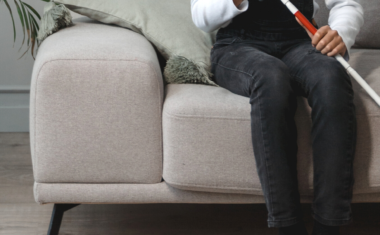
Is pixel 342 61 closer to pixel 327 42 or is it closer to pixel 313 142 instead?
pixel 327 42

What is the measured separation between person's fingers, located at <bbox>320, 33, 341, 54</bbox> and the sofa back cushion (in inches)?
23.6

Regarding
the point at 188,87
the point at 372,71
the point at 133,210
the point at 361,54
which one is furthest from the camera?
the point at 361,54

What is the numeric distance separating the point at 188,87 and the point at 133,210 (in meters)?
0.49

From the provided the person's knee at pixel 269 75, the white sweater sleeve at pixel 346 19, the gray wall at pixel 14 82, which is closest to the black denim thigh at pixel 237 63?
the person's knee at pixel 269 75

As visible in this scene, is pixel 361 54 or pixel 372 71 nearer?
pixel 372 71

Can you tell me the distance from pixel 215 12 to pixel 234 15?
0.05 metres

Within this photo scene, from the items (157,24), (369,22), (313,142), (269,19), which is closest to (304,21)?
(269,19)

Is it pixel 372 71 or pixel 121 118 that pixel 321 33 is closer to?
pixel 372 71

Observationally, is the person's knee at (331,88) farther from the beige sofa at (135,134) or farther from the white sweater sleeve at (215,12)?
the white sweater sleeve at (215,12)

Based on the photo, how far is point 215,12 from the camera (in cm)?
103

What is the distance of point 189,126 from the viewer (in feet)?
2.81

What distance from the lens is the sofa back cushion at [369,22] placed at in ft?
4.78

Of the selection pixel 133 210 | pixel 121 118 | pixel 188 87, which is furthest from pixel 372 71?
pixel 133 210

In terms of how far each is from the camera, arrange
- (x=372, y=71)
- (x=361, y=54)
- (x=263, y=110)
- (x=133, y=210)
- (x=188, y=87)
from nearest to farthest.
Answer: (x=263, y=110) → (x=188, y=87) → (x=372, y=71) → (x=133, y=210) → (x=361, y=54)
